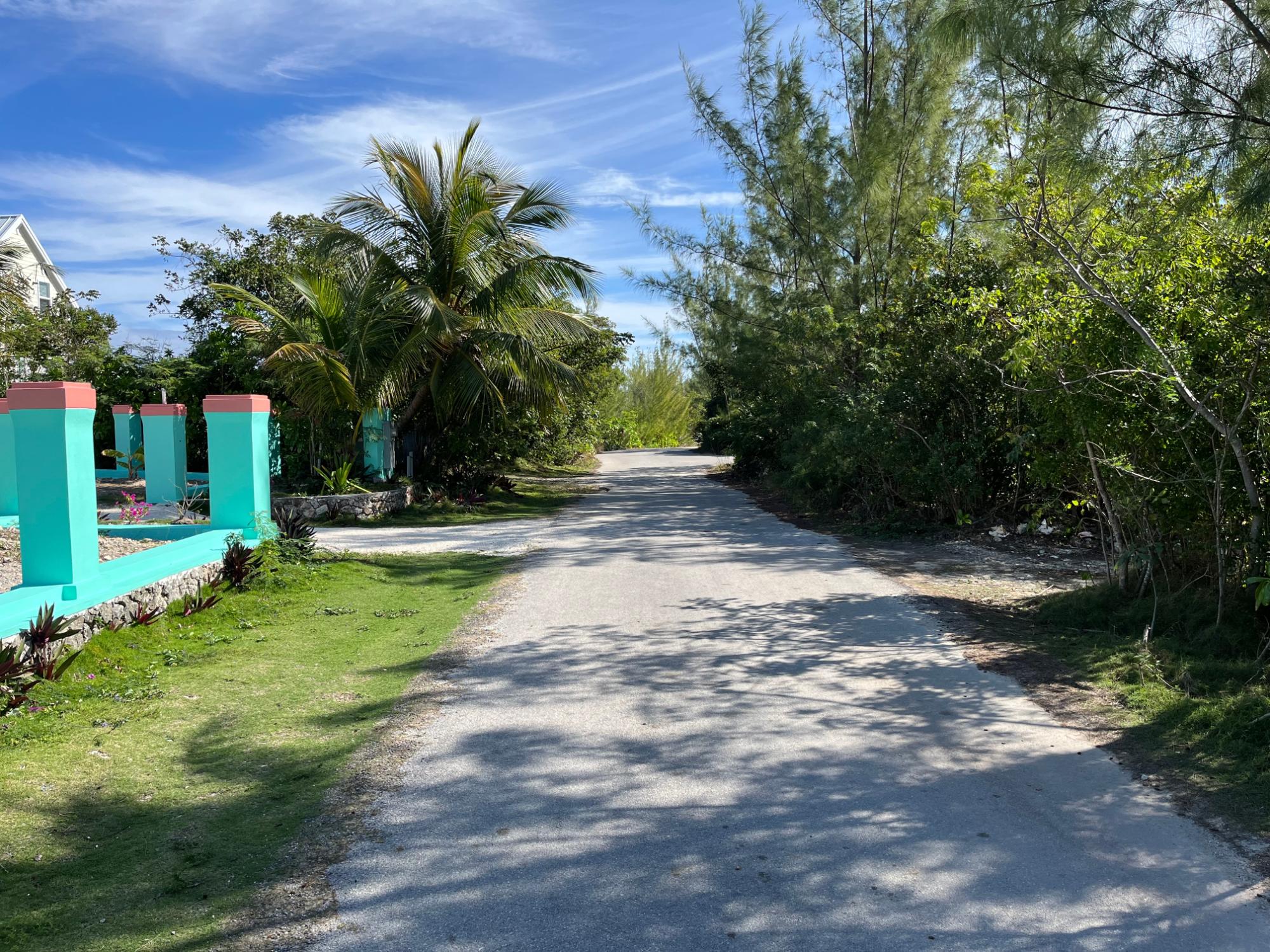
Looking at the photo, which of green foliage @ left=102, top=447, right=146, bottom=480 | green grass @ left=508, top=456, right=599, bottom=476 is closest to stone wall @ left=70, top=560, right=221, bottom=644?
green foliage @ left=102, top=447, right=146, bottom=480

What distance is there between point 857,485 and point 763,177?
6.51 meters

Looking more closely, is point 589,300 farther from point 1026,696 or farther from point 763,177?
point 1026,696

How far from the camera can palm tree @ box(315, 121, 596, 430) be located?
1684cm

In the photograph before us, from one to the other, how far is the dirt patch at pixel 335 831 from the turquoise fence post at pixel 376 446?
11.9 metres

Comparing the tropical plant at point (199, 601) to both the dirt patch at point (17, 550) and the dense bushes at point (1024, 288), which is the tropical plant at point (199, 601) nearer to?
the dirt patch at point (17, 550)

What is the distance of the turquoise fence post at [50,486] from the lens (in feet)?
22.2

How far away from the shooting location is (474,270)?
1700 cm

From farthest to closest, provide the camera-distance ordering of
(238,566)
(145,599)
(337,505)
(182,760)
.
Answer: (337,505) < (238,566) < (145,599) < (182,760)

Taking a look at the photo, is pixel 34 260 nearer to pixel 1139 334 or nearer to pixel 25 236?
pixel 25 236

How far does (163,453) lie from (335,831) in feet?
47.7

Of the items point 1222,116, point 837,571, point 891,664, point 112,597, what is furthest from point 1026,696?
point 112,597

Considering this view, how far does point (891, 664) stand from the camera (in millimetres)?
6699

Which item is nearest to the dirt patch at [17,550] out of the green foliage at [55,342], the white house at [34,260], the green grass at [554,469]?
the green foliage at [55,342]

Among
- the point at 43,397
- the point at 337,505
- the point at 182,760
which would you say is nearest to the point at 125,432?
the point at 337,505
